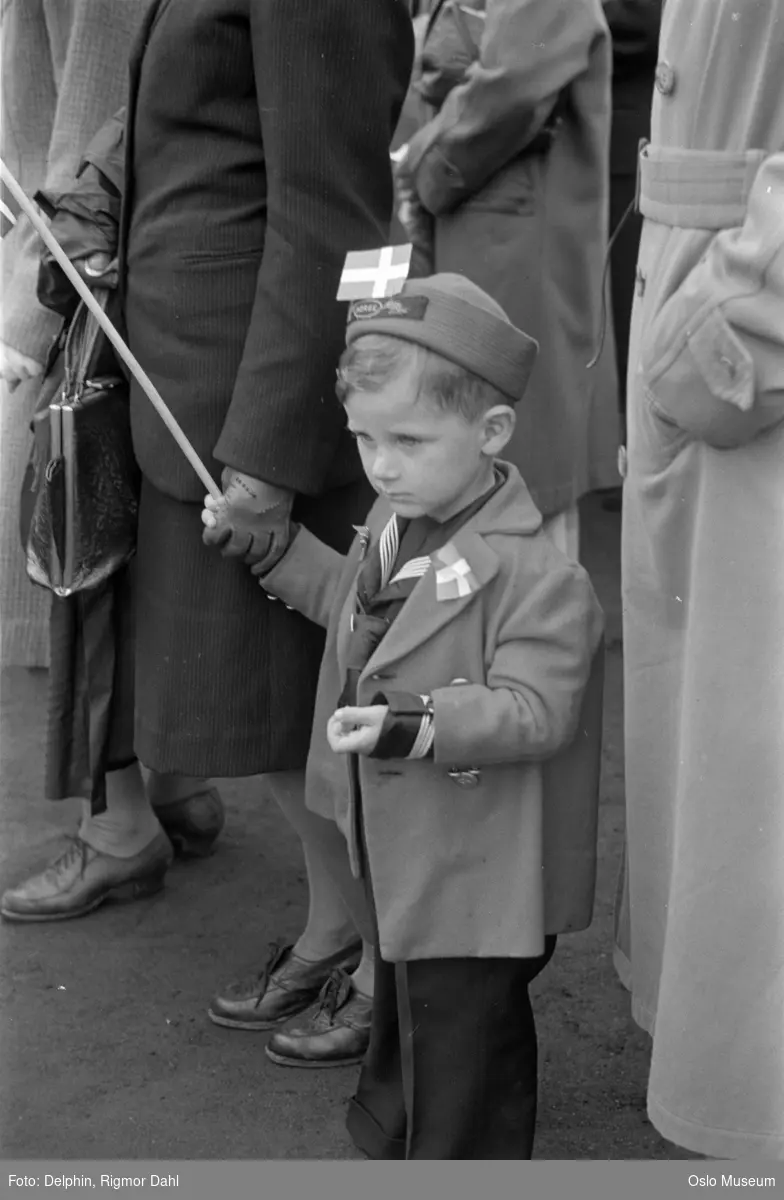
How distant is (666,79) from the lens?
2.26m

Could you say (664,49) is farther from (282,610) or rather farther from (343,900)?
(343,900)

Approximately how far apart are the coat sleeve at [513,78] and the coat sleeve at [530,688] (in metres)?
1.68

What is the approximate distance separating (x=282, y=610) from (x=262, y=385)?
0.37m

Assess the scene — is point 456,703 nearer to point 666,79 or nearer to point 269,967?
point 666,79

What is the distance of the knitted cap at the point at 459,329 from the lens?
7.16ft

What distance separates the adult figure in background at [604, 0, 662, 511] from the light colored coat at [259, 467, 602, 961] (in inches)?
81.1

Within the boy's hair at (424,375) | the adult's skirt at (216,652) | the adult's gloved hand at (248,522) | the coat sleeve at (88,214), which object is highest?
the boy's hair at (424,375)

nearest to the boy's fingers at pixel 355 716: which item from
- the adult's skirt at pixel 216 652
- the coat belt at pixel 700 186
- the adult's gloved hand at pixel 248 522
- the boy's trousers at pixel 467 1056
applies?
the boy's trousers at pixel 467 1056

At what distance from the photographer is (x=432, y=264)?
4.10 metres

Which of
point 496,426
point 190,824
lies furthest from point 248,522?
point 190,824

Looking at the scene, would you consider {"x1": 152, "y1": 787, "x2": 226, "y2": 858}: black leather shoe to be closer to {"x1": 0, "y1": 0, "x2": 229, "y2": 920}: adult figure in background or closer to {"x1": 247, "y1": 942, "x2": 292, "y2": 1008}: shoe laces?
{"x1": 0, "y1": 0, "x2": 229, "y2": 920}: adult figure in background

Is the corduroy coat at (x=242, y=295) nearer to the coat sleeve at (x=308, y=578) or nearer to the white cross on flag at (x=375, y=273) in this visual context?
the coat sleeve at (x=308, y=578)

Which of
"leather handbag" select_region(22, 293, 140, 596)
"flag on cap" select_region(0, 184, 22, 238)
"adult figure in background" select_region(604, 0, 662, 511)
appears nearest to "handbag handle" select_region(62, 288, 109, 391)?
"leather handbag" select_region(22, 293, 140, 596)
